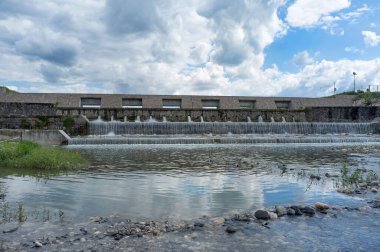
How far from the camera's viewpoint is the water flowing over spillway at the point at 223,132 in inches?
813

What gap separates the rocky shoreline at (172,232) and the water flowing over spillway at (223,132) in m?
14.9

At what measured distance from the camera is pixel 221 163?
12.1 metres

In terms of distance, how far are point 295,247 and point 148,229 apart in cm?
179

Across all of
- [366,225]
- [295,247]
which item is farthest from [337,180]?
[295,247]

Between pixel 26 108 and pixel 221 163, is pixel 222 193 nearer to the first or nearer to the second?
pixel 221 163

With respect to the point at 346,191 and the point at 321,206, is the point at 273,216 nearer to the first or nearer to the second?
the point at 321,206

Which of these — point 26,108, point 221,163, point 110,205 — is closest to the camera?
point 110,205

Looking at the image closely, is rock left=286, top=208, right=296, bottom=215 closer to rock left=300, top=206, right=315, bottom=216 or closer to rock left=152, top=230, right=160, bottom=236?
rock left=300, top=206, right=315, bottom=216

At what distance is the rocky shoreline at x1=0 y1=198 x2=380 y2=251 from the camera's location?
13.9 feet

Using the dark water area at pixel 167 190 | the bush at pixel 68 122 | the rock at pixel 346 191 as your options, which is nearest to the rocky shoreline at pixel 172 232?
the dark water area at pixel 167 190

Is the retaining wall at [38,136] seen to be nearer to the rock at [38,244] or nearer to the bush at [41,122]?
the bush at [41,122]

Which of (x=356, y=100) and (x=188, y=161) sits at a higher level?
(x=356, y=100)

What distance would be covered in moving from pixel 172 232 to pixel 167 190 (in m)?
2.80

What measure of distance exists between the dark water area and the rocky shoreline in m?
0.45
